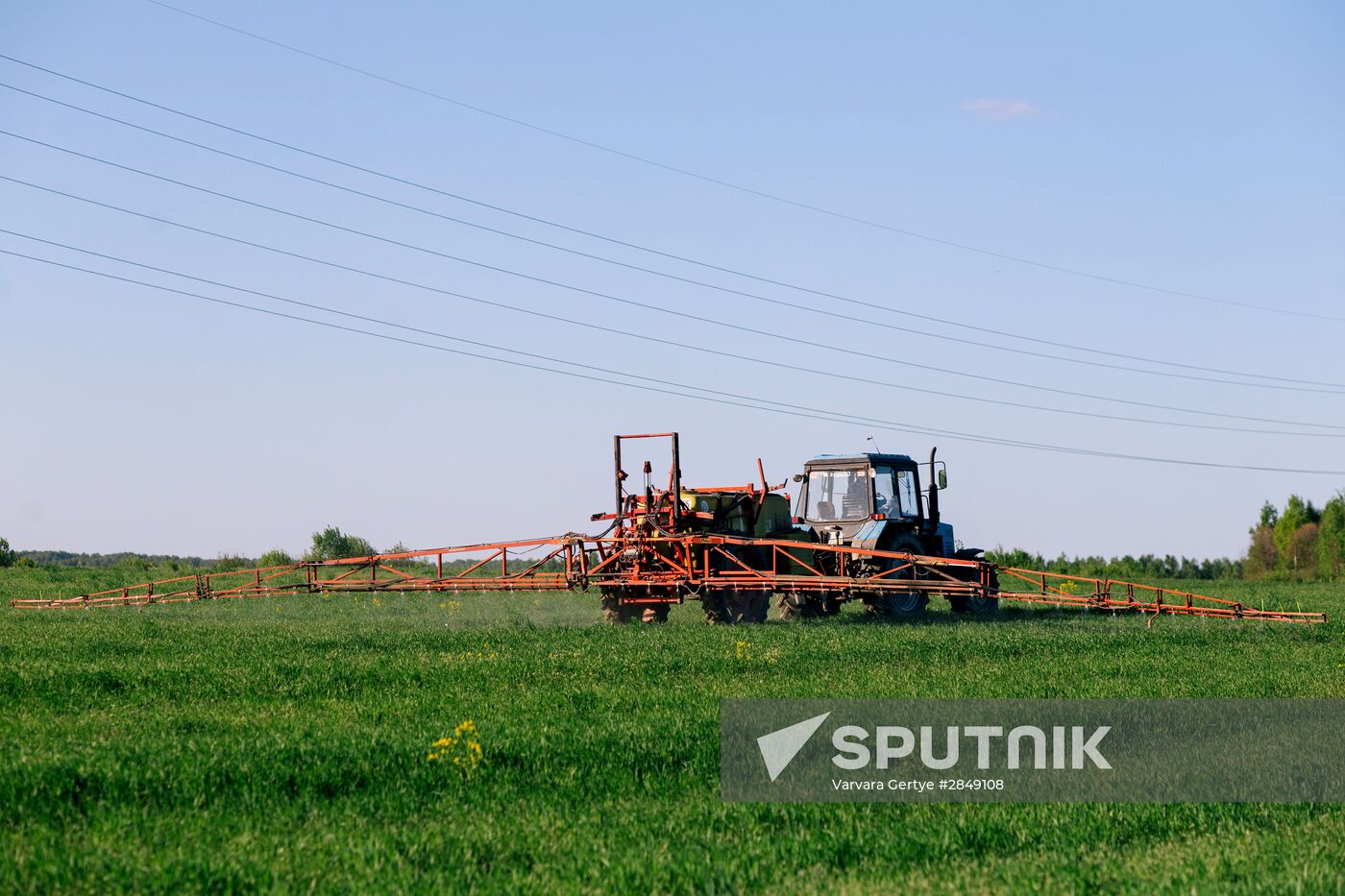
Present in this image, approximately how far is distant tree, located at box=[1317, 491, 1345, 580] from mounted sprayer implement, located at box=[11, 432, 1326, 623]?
40.3 m

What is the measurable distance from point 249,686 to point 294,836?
6.41 meters

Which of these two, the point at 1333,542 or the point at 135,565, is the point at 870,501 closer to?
the point at 135,565

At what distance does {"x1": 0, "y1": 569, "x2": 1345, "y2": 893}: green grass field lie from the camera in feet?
25.1

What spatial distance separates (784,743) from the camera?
37.2 feet

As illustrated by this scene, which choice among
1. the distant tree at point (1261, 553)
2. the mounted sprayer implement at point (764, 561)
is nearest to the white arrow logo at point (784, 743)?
the mounted sprayer implement at point (764, 561)

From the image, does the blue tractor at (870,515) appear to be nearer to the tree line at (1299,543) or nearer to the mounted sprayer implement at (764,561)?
the mounted sprayer implement at (764,561)

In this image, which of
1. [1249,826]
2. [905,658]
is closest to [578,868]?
[1249,826]

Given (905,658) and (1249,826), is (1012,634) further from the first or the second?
(1249,826)

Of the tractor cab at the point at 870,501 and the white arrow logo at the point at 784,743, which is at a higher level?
the tractor cab at the point at 870,501

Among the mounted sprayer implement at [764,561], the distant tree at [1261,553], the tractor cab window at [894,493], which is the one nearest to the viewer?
the mounted sprayer implement at [764,561]

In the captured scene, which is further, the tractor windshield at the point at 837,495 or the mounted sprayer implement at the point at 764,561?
the tractor windshield at the point at 837,495

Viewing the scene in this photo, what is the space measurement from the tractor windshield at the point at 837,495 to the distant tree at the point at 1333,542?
138ft

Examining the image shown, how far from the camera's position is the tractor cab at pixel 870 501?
25.6 m

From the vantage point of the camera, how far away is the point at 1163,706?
1341cm
